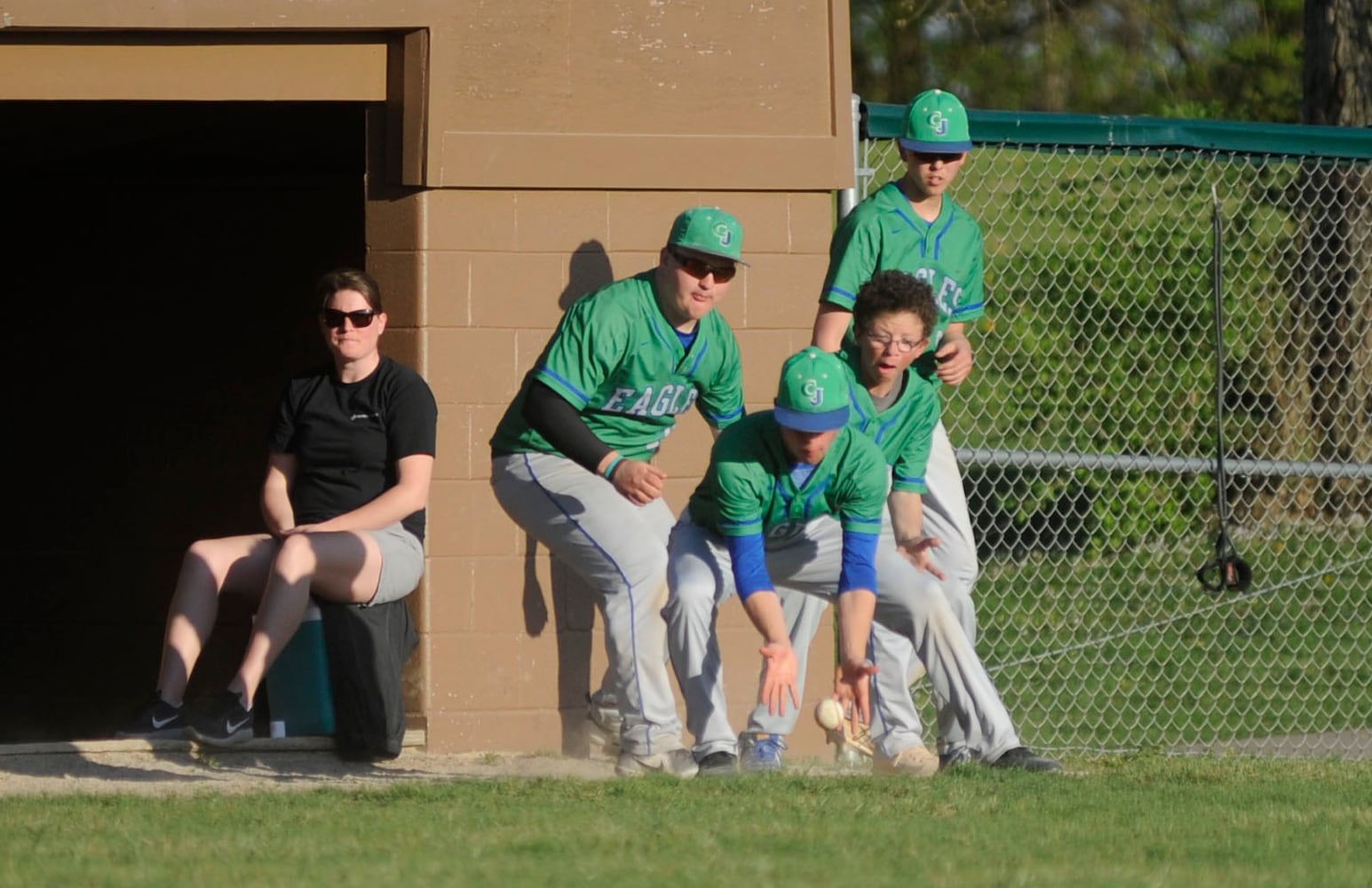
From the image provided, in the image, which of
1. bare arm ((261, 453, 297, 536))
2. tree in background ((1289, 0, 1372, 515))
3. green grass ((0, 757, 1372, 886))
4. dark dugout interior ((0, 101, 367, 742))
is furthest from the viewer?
tree in background ((1289, 0, 1372, 515))

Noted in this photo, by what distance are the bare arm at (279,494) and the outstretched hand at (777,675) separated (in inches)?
64.1

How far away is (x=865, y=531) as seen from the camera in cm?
544

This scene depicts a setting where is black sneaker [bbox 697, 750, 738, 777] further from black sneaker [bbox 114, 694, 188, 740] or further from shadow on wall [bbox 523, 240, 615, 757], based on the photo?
black sneaker [bbox 114, 694, 188, 740]

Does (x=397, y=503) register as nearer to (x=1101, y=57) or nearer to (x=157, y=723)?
(x=157, y=723)

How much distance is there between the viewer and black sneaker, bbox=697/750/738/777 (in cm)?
556

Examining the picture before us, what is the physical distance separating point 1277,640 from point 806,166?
4905 millimetres

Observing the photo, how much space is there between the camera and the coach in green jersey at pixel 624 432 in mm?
5715

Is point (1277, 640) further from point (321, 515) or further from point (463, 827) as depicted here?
point (463, 827)

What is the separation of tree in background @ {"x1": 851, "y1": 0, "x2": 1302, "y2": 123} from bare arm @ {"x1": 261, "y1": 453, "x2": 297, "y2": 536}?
51.7ft

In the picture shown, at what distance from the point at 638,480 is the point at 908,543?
3.08ft

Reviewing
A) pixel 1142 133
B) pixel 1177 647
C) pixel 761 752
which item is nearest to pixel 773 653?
pixel 761 752

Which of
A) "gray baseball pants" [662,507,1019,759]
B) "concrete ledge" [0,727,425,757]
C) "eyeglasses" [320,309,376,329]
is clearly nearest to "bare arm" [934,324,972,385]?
"gray baseball pants" [662,507,1019,759]

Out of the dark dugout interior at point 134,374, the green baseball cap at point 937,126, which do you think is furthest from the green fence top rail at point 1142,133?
Answer: the dark dugout interior at point 134,374

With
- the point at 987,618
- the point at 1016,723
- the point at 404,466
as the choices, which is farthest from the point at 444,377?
the point at 987,618
